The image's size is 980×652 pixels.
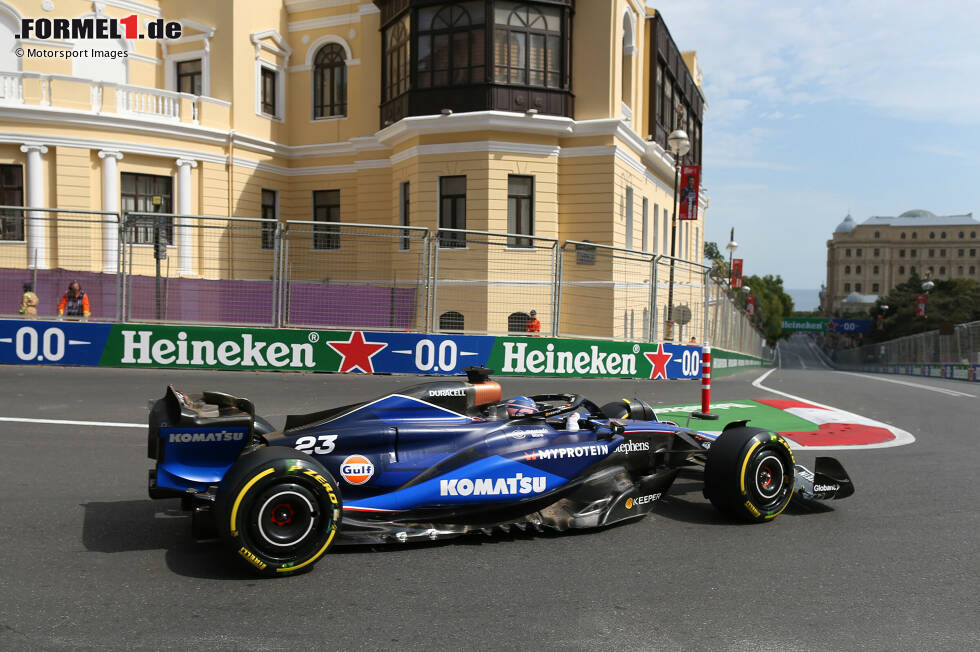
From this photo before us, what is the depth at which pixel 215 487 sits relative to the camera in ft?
15.1

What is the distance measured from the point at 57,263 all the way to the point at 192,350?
9.51ft

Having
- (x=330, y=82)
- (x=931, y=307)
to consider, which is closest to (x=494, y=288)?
(x=330, y=82)

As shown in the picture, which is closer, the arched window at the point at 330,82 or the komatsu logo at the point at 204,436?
the komatsu logo at the point at 204,436

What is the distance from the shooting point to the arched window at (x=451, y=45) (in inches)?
873

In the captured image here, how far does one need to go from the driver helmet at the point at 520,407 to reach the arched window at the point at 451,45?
59.8 ft

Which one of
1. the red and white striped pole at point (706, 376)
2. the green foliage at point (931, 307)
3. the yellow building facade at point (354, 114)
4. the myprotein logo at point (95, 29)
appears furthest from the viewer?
the green foliage at point (931, 307)

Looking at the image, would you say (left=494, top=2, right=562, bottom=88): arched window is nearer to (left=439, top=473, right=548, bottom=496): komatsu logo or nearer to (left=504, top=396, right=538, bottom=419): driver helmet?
(left=504, top=396, right=538, bottom=419): driver helmet

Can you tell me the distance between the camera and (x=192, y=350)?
1184 centimetres

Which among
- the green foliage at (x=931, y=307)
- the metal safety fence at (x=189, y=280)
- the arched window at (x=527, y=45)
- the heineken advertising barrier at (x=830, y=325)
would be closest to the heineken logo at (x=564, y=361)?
the metal safety fence at (x=189, y=280)

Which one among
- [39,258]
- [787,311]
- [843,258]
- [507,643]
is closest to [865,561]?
[507,643]

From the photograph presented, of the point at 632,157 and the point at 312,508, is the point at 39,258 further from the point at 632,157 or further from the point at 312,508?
the point at 632,157

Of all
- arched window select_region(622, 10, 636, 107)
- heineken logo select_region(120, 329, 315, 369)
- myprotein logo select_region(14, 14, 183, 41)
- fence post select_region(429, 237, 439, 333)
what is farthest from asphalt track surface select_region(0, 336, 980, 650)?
myprotein logo select_region(14, 14, 183, 41)

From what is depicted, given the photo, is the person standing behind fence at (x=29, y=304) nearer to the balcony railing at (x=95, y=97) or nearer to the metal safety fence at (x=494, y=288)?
the metal safety fence at (x=494, y=288)

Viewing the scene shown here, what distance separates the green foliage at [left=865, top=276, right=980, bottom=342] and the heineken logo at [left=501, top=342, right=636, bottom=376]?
189ft
